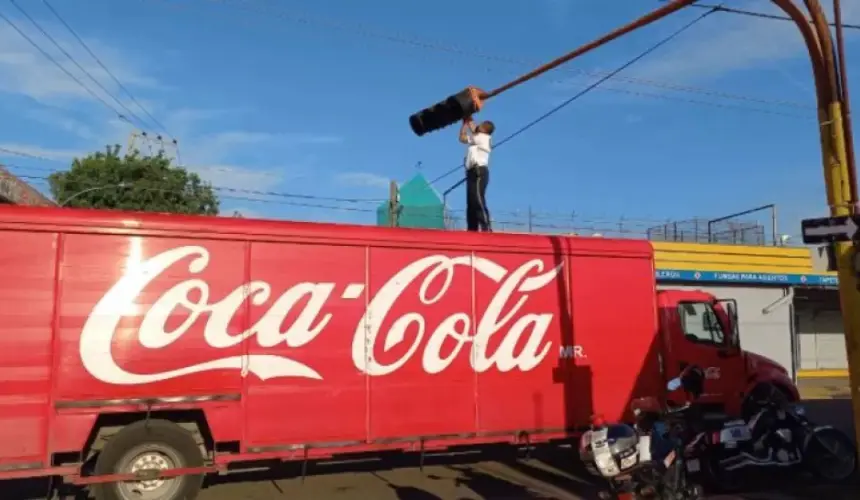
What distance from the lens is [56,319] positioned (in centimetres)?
766

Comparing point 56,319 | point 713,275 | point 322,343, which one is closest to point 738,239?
point 713,275

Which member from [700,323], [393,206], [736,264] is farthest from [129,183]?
[700,323]

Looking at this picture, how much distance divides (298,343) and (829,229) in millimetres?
6134

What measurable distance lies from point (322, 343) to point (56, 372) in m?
2.85

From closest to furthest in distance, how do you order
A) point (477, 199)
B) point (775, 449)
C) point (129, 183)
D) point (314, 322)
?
point (314, 322) < point (775, 449) < point (477, 199) < point (129, 183)

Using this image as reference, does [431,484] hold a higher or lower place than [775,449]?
lower

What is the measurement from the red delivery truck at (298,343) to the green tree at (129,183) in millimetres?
32466

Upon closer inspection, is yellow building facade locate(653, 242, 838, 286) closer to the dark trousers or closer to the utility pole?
the utility pole

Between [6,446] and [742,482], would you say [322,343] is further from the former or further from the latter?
[742,482]

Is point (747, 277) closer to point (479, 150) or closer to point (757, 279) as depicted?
point (757, 279)

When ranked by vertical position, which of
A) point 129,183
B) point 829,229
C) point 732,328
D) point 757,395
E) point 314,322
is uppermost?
point 129,183

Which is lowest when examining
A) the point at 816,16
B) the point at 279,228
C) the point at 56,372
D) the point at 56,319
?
the point at 56,372

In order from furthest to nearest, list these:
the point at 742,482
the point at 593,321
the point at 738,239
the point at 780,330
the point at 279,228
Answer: the point at 738,239 < the point at 780,330 < the point at 593,321 < the point at 742,482 < the point at 279,228

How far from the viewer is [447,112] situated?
420 inches
